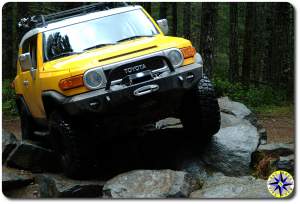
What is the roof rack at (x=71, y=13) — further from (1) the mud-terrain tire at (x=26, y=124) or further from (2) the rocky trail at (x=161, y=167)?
(2) the rocky trail at (x=161, y=167)

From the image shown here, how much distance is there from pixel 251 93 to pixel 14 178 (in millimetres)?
6100

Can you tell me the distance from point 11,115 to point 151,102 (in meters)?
3.40

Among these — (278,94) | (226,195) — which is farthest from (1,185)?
(278,94)

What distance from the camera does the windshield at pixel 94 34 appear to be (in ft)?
20.4

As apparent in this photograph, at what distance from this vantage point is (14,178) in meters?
6.50

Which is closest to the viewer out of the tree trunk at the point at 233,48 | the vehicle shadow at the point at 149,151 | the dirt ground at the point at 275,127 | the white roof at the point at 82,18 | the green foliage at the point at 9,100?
the vehicle shadow at the point at 149,151

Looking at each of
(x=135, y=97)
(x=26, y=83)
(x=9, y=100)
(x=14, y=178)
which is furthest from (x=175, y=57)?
(x=9, y=100)

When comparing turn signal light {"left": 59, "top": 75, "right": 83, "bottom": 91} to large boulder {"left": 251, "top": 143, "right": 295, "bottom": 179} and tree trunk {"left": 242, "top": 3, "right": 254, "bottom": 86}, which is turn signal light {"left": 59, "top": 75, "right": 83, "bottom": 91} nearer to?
large boulder {"left": 251, "top": 143, "right": 295, "bottom": 179}

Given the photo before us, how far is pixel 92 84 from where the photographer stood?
545cm

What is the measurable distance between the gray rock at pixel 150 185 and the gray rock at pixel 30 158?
176 cm

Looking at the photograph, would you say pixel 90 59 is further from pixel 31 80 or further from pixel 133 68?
pixel 31 80

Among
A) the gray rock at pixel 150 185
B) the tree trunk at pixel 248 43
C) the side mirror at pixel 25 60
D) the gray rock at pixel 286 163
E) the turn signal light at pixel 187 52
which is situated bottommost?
the tree trunk at pixel 248 43

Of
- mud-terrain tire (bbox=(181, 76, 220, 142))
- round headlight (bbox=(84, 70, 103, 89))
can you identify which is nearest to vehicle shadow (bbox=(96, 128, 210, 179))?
mud-terrain tire (bbox=(181, 76, 220, 142))

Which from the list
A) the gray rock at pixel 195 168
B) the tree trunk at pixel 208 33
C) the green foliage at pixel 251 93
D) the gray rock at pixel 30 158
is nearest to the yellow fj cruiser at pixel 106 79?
the gray rock at pixel 195 168
